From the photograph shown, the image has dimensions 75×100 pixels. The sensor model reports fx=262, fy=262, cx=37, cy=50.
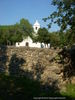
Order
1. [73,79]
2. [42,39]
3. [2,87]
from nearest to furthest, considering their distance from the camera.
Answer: [2,87]
[73,79]
[42,39]

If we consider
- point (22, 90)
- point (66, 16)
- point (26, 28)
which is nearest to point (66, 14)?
point (66, 16)

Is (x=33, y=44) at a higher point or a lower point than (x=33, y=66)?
higher

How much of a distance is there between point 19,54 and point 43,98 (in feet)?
16.2

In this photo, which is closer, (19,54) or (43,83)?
(43,83)

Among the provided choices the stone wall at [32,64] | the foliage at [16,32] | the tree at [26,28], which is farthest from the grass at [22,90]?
the tree at [26,28]

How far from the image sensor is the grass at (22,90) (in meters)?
11.1

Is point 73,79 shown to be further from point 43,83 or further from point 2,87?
point 2,87

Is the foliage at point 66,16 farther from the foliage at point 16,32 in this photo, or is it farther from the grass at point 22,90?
the foliage at point 16,32

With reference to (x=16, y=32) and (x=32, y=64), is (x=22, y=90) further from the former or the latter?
(x=16, y=32)

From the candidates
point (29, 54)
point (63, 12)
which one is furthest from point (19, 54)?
point (63, 12)

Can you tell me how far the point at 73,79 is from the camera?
15258mm

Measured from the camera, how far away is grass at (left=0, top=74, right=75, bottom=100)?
1109 centimetres

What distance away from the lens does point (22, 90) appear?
39.0ft

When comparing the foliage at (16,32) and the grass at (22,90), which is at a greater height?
the foliage at (16,32)
